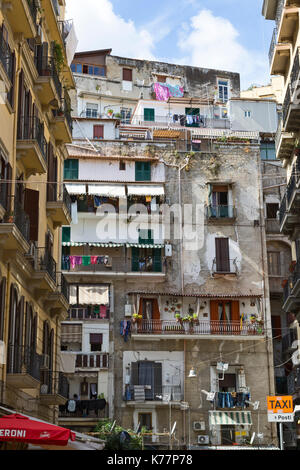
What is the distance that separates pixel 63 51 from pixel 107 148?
55.4ft

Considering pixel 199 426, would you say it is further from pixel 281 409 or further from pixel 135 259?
pixel 281 409

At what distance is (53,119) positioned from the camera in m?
28.5

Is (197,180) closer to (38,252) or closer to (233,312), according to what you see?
(233,312)

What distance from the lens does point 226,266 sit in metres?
45.2

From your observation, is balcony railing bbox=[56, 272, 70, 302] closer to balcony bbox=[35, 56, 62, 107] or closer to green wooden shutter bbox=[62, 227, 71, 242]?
balcony bbox=[35, 56, 62, 107]

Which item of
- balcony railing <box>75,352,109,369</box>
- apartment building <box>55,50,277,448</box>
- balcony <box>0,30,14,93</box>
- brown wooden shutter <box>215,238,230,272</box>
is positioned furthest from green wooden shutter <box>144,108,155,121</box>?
balcony <box>0,30,14,93</box>

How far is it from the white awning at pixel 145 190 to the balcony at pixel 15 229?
23.0 m

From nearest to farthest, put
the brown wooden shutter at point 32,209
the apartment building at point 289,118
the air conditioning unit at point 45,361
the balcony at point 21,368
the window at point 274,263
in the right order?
the balcony at point 21,368
the brown wooden shutter at point 32,209
the air conditioning unit at point 45,361
the apartment building at point 289,118
the window at point 274,263

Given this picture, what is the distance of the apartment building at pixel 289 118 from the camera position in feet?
104

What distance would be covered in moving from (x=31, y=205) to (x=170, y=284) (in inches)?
846

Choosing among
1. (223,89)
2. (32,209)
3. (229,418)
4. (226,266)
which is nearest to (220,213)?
(226,266)

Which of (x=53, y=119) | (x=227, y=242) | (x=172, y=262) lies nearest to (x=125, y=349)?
(x=172, y=262)

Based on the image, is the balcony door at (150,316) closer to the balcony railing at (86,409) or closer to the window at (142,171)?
the balcony railing at (86,409)

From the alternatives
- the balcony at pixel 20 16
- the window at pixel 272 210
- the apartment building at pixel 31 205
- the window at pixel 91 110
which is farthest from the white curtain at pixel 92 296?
the balcony at pixel 20 16
